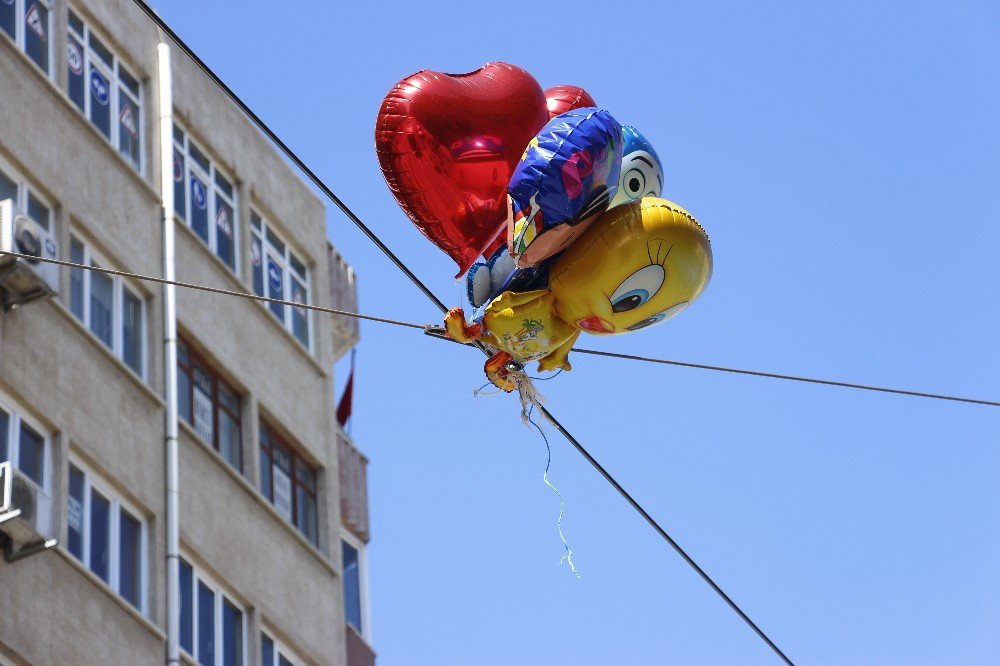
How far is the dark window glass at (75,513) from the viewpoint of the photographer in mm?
19438

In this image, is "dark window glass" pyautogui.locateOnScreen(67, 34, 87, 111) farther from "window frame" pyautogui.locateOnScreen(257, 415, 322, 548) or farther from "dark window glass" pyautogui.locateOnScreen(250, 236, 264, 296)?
"window frame" pyautogui.locateOnScreen(257, 415, 322, 548)

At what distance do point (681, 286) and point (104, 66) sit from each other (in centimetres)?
1246

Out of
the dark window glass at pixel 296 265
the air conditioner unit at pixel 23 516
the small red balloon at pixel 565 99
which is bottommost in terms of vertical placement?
the small red balloon at pixel 565 99

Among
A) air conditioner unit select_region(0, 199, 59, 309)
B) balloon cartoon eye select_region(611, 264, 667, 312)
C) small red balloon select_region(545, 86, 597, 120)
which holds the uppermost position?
air conditioner unit select_region(0, 199, 59, 309)

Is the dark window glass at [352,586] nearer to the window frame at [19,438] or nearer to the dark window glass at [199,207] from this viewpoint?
the dark window glass at [199,207]

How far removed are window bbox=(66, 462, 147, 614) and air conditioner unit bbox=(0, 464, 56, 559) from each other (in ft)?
2.45

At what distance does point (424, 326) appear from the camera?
1237 cm

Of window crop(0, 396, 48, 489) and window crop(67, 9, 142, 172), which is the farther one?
window crop(67, 9, 142, 172)

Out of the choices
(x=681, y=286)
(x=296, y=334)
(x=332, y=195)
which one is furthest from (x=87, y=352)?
(x=681, y=286)

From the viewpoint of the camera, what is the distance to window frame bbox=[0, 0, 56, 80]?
21.0 m

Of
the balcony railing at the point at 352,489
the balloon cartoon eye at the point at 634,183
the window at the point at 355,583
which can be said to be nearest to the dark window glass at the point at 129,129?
the balcony railing at the point at 352,489

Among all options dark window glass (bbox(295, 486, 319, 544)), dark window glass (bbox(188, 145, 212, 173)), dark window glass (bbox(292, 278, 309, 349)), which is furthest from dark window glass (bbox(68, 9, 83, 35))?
dark window glass (bbox(295, 486, 319, 544))

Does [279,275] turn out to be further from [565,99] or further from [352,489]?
[565,99]

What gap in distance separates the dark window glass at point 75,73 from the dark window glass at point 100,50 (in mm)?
431
